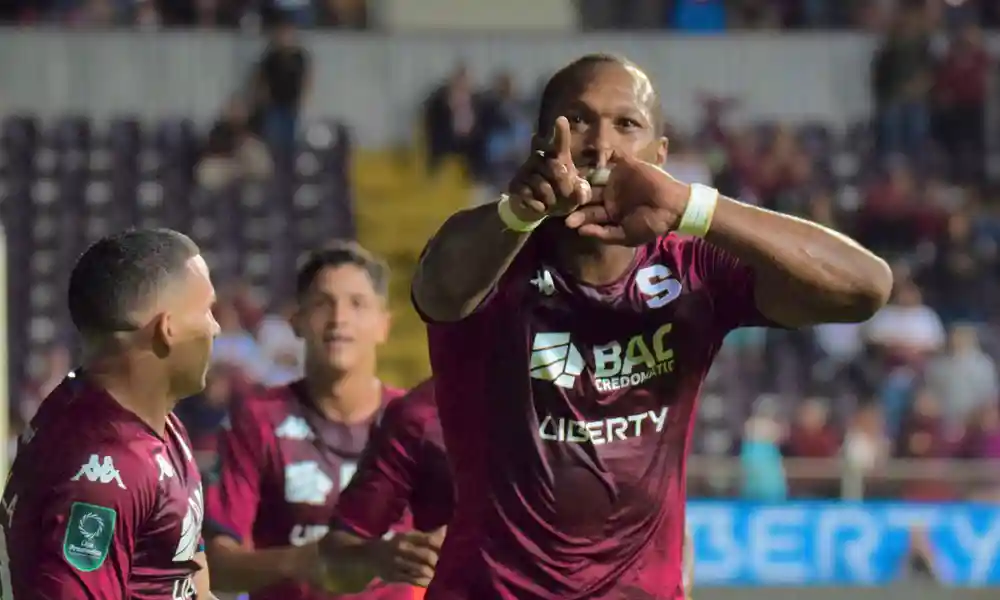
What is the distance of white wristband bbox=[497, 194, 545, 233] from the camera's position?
3572mm

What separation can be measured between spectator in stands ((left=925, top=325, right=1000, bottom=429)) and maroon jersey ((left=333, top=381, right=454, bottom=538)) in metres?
8.88

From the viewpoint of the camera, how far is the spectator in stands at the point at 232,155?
1582cm

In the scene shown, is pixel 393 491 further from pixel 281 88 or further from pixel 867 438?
pixel 281 88

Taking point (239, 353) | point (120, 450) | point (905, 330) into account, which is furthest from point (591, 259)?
→ point (905, 330)

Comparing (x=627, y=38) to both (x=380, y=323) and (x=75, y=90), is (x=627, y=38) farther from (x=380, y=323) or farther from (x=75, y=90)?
(x=380, y=323)

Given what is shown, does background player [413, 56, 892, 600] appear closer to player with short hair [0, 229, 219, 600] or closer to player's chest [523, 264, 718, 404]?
player's chest [523, 264, 718, 404]

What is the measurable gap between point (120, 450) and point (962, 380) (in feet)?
35.1

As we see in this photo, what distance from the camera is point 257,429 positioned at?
5.95 meters

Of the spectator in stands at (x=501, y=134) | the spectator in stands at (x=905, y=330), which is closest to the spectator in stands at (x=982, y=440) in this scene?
the spectator in stands at (x=905, y=330)

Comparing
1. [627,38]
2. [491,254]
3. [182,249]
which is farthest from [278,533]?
[627,38]

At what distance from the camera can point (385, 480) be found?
5.09 metres

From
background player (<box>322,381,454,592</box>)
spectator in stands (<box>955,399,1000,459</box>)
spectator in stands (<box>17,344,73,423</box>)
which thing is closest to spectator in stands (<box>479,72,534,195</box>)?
spectator in stands (<box>17,344,73,423</box>)

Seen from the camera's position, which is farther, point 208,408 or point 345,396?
point 208,408

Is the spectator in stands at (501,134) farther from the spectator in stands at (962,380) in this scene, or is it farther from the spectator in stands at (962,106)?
the spectator in stands at (962,380)
